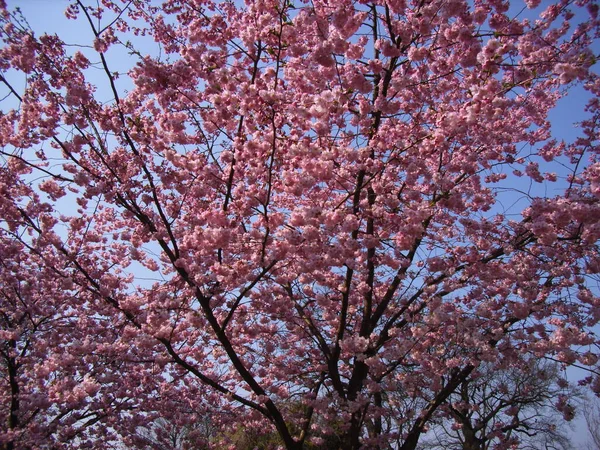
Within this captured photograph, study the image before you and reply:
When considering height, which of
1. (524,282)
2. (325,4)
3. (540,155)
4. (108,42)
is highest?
(325,4)

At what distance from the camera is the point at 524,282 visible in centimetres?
647

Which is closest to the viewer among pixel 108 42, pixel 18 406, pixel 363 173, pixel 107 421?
pixel 108 42

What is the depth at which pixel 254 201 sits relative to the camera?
18.4 feet

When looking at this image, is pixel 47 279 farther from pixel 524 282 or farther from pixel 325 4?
pixel 524 282

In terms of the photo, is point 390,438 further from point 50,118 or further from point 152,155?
point 50,118

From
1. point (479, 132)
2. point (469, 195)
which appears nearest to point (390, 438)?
point (469, 195)

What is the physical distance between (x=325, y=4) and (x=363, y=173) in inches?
103

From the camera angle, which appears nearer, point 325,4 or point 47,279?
point 325,4

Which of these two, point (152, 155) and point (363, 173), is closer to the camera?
point (363, 173)

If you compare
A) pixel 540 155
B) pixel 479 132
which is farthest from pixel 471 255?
pixel 540 155

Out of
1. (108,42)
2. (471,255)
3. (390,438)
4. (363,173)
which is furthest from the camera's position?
(390,438)

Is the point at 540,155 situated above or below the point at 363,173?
above

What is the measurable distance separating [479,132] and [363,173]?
215cm

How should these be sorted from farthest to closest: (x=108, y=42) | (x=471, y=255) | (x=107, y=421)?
(x=107, y=421) < (x=471, y=255) < (x=108, y=42)
